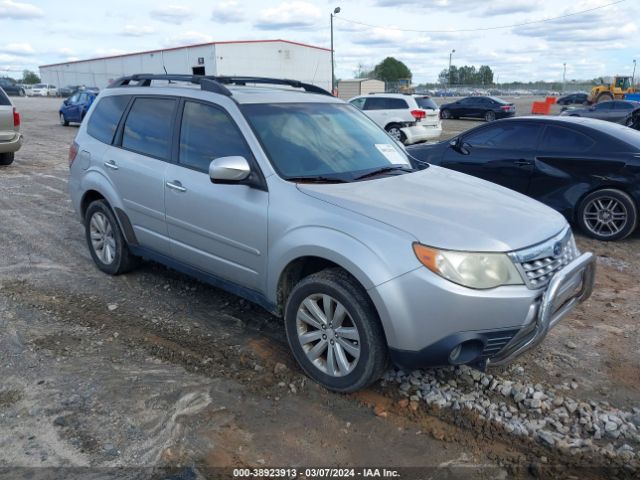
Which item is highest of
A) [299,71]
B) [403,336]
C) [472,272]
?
[299,71]

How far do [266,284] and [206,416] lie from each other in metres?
0.94

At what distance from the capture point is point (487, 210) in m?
3.48

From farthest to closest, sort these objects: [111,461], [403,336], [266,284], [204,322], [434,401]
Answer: [204,322]
[266,284]
[434,401]
[403,336]
[111,461]

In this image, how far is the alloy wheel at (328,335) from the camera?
3.30 m

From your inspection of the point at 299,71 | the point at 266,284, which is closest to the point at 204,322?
the point at 266,284

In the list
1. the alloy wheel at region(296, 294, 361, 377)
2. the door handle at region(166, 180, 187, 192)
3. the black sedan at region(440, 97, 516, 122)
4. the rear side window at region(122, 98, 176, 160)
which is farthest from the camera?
the black sedan at region(440, 97, 516, 122)

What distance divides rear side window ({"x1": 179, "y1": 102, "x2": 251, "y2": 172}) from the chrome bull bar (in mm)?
2078

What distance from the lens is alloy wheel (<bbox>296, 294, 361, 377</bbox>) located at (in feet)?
10.8

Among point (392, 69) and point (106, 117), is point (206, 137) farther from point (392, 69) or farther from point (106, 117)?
point (392, 69)

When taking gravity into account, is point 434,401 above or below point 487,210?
below

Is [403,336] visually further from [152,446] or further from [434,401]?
[152,446]

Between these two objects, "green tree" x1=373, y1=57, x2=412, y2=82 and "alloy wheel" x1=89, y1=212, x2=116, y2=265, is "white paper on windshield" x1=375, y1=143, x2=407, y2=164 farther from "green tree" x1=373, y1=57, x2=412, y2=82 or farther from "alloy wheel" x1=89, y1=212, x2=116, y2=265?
"green tree" x1=373, y1=57, x2=412, y2=82

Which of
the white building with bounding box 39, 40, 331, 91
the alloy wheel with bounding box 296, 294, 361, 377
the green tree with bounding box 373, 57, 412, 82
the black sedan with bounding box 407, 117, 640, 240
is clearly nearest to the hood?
the alloy wheel with bounding box 296, 294, 361, 377

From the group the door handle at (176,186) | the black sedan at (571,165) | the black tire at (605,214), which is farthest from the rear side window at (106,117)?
the black tire at (605,214)
